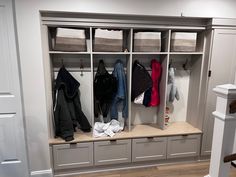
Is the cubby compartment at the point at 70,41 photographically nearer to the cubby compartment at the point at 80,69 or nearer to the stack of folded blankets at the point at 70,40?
the stack of folded blankets at the point at 70,40

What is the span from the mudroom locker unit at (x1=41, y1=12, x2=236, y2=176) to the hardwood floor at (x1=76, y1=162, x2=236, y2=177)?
8cm

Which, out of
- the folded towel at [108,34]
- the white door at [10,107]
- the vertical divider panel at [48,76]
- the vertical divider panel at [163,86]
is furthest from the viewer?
the vertical divider panel at [163,86]

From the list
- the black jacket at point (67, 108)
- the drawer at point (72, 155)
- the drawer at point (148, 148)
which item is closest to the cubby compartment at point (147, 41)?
the black jacket at point (67, 108)

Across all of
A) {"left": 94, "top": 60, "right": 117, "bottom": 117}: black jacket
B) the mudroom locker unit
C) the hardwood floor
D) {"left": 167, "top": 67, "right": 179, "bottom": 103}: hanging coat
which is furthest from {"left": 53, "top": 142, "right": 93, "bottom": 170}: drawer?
{"left": 167, "top": 67, "right": 179, "bottom": 103}: hanging coat

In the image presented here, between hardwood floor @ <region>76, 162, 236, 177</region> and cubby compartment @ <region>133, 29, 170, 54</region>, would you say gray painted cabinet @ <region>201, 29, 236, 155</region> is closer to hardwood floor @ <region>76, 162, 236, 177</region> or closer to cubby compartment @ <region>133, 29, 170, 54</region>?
hardwood floor @ <region>76, 162, 236, 177</region>

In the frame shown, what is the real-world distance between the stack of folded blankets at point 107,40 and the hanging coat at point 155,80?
591 mm

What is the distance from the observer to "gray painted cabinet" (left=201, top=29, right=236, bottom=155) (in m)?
2.35

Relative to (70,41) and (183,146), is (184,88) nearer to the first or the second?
(183,146)

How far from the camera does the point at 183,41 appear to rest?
93.7 inches

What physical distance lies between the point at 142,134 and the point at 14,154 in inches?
62.9

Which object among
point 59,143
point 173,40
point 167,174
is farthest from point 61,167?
point 173,40

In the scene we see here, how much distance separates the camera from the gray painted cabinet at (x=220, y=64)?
Result: 7.70ft

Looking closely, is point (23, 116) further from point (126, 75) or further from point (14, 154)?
point (126, 75)

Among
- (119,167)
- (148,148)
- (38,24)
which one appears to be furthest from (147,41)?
(119,167)
